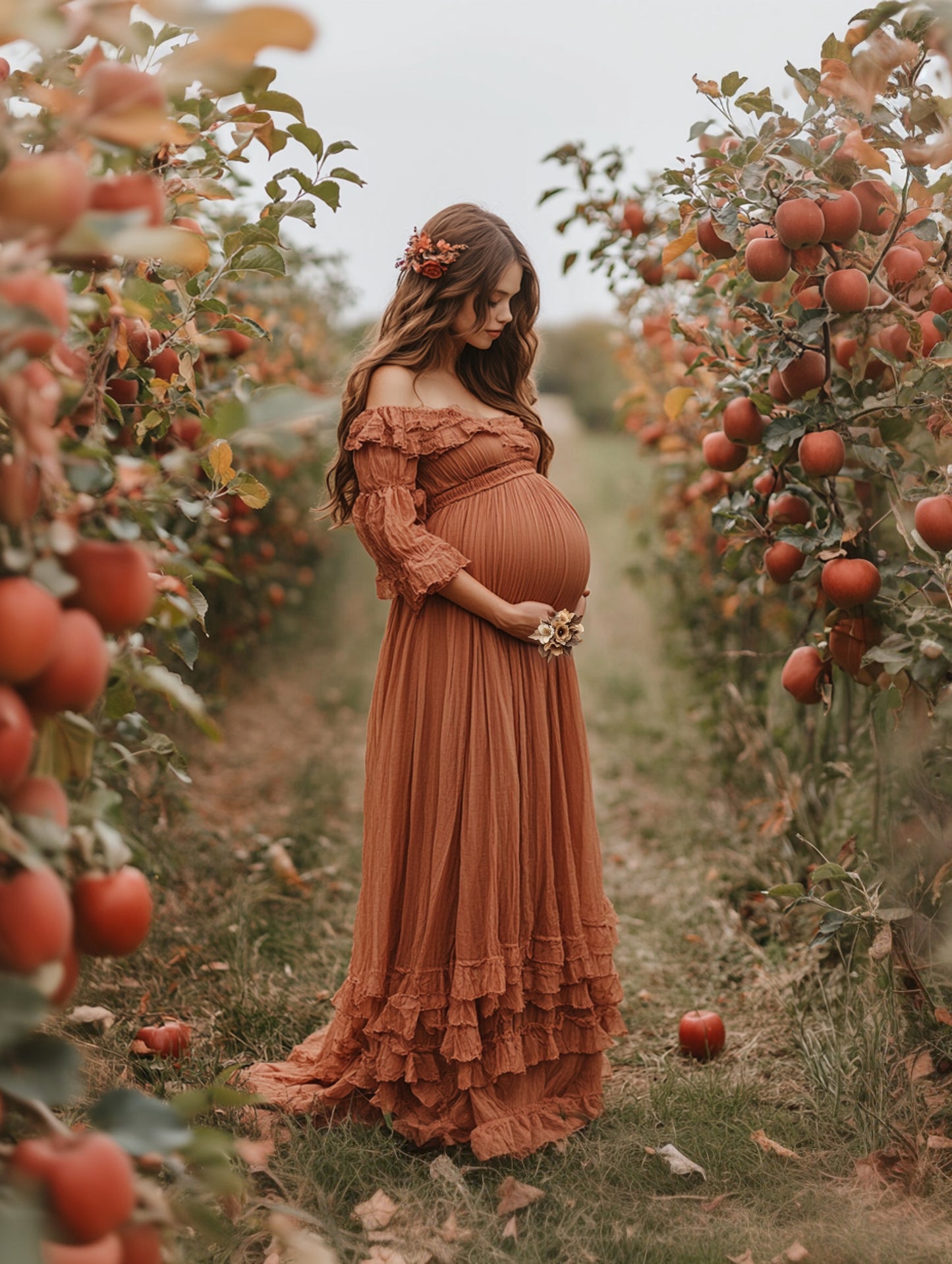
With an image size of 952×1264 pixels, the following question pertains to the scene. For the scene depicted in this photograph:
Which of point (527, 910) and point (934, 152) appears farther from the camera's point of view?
point (527, 910)

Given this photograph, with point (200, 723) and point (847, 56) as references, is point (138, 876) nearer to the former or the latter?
point (200, 723)

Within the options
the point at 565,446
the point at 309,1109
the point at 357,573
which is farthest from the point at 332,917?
the point at 565,446

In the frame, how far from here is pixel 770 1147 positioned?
229 cm

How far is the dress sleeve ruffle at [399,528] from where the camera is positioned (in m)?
2.26

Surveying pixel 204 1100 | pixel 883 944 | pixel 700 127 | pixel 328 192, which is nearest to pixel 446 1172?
pixel 883 944

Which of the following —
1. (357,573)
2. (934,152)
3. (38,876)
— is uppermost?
(357,573)

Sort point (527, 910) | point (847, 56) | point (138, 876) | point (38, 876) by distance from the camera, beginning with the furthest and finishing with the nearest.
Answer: point (527, 910) → point (847, 56) → point (138, 876) → point (38, 876)

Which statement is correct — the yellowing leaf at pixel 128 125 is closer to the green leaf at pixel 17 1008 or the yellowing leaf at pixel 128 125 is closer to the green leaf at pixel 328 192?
the green leaf at pixel 17 1008

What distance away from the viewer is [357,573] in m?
9.23

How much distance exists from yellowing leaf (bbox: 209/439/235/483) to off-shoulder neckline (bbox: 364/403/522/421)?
0.57 meters

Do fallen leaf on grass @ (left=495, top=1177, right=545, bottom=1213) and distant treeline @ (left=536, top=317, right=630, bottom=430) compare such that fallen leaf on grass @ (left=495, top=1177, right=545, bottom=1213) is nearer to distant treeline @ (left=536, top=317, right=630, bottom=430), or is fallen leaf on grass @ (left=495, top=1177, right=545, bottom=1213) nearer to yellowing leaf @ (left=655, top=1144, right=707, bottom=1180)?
yellowing leaf @ (left=655, top=1144, right=707, bottom=1180)

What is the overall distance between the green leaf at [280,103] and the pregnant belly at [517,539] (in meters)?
0.88

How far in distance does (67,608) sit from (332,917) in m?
2.60

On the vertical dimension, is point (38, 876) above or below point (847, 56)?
below
